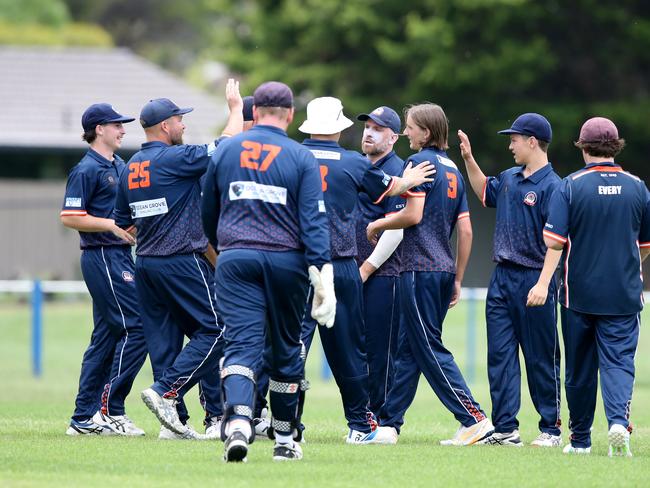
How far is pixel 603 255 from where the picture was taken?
8.60 meters

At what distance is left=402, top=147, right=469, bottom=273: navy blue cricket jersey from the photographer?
9.38 m

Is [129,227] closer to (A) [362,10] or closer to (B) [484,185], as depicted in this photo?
(B) [484,185]

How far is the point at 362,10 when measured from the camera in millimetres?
29219

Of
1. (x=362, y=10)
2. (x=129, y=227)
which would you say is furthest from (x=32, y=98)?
(x=129, y=227)

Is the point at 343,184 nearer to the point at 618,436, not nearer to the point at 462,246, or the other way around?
the point at 462,246

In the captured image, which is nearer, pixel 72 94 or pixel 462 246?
pixel 462 246

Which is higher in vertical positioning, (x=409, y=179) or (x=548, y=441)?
(x=409, y=179)

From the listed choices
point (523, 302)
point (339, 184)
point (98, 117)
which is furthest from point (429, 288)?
point (98, 117)

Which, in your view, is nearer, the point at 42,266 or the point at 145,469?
the point at 145,469

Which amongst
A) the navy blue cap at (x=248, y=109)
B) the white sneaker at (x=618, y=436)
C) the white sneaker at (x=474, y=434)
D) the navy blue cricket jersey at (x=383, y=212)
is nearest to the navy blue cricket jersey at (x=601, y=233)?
the white sneaker at (x=618, y=436)

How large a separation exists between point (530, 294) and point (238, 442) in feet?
8.34

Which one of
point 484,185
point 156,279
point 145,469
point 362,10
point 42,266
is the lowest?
point 42,266

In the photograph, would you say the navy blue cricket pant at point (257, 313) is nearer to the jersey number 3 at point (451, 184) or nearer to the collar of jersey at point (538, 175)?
the jersey number 3 at point (451, 184)

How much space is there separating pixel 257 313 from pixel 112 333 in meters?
2.64
